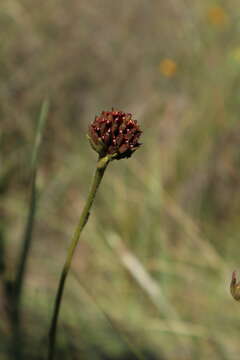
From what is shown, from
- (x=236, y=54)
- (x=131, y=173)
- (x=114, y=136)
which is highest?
(x=236, y=54)

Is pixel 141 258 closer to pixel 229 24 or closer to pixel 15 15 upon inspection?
pixel 15 15

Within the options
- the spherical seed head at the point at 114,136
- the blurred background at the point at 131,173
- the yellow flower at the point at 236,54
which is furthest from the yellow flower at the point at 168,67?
the spherical seed head at the point at 114,136

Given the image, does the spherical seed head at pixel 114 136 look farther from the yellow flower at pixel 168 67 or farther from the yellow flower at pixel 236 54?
the yellow flower at pixel 168 67

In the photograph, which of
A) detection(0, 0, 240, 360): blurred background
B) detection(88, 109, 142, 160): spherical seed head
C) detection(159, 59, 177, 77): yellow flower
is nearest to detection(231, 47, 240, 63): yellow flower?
detection(0, 0, 240, 360): blurred background

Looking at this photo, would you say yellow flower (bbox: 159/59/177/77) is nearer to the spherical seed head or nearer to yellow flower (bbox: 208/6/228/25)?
yellow flower (bbox: 208/6/228/25)

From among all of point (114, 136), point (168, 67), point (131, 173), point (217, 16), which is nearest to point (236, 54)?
point (168, 67)

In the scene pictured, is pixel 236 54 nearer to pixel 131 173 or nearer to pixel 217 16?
pixel 217 16
